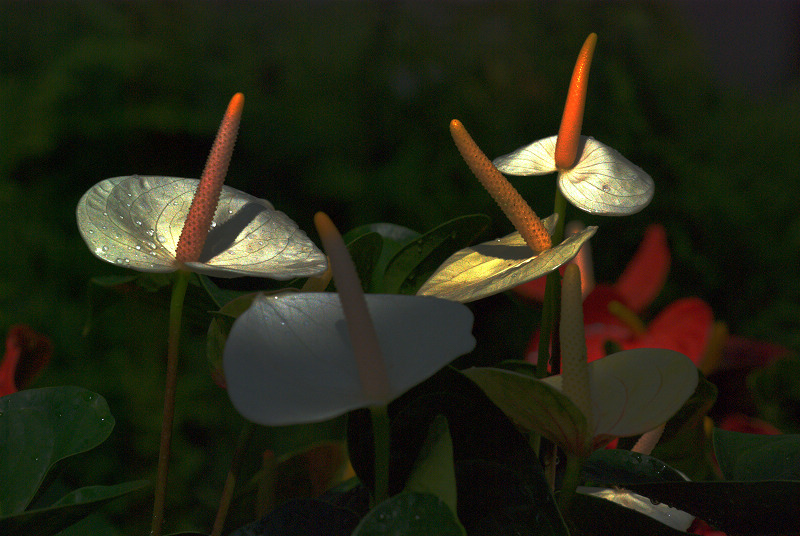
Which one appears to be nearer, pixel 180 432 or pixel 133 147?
pixel 180 432

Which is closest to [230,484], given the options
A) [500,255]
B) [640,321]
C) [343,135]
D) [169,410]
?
[169,410]

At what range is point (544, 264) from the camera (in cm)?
21

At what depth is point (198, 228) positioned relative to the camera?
235 millimetres

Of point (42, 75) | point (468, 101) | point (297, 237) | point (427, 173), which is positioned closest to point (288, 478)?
point (297, 237)

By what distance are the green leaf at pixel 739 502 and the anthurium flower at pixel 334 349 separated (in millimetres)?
92

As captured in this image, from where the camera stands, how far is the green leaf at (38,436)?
8.8 inches

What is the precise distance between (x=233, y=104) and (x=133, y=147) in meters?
1.17

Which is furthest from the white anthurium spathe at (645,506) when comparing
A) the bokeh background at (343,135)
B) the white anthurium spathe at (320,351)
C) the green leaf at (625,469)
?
the bokeh background at (343,135)

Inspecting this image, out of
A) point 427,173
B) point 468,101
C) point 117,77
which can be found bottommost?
point 427,173

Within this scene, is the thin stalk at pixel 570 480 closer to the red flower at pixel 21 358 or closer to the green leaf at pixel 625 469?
the green leaf at pixel 625 469

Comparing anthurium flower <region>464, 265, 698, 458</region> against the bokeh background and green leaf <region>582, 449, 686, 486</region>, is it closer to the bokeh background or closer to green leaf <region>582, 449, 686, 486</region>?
green leaf <region>582, 449, 686, 486</region>

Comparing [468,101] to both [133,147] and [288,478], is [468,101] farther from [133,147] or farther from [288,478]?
[288,478]

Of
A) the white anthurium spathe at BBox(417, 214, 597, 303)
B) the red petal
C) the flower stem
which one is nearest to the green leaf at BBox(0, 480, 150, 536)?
the flower stem

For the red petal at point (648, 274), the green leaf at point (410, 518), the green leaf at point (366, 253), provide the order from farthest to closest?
the red petal at point (648, 274), the green leaf at point (366, 253), the green leaf at point (410, 518)
